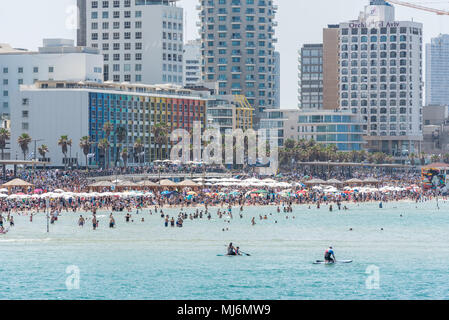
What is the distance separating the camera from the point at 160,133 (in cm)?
19075

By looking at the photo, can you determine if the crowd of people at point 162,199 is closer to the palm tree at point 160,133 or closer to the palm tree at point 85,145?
the palm tree at point 85,145

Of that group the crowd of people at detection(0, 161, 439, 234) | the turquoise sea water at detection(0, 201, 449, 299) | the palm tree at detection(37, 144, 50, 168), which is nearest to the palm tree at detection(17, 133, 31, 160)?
the palm tree at detection(37, 144, 50, 168)

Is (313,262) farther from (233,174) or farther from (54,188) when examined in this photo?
(233,174)

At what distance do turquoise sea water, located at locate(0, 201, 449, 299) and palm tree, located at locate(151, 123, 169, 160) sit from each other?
219 ft

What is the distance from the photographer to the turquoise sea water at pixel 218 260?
61.0m

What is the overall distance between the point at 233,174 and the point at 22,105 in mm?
45660

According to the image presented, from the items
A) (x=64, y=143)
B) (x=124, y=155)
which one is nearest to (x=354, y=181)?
(x=124, y=155)

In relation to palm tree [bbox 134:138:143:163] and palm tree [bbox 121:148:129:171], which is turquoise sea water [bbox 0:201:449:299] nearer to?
palm tree [bbox 121:148:129:171]

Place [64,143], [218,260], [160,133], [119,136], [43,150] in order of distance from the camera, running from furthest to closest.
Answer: [160,133], [119,136], [43,150], [64,143], [218,260]

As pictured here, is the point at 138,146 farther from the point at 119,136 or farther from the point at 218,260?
the point at 218,260

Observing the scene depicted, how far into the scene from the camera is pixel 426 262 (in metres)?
76.3

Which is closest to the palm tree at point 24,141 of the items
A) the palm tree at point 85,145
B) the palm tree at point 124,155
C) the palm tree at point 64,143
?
the palm tree at point 64,143

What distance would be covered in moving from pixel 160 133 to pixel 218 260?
116339 mm

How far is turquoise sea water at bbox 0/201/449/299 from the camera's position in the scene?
2400 inches
